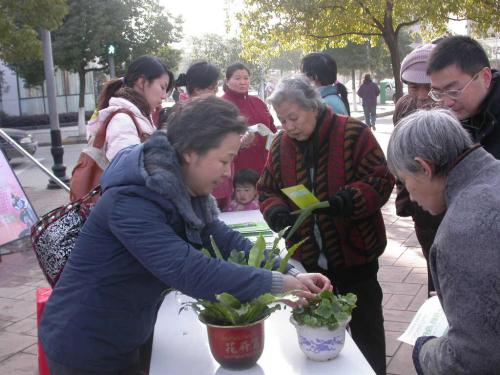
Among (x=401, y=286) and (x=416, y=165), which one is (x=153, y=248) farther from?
(x=401, y=286)

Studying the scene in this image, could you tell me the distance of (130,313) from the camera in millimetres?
1936

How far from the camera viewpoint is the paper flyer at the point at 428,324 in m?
1.82

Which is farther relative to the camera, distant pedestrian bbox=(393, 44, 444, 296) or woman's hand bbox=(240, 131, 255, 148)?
woman's hand bbox=(240, 131, 255, 148)

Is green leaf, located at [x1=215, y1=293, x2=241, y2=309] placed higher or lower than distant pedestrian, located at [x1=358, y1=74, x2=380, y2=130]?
higher

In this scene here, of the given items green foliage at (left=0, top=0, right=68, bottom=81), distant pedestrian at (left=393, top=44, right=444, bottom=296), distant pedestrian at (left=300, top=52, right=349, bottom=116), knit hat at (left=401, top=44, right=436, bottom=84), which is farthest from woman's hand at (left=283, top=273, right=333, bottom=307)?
green foliage at (left=0, top=0, right=68, bottom=81)

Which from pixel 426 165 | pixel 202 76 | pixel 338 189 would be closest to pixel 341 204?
pixel 338 189

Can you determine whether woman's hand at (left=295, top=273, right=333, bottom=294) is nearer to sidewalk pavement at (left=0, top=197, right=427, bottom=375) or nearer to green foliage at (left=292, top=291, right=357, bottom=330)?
green foliage at (left=292, top=291, right=357, bottom=330)

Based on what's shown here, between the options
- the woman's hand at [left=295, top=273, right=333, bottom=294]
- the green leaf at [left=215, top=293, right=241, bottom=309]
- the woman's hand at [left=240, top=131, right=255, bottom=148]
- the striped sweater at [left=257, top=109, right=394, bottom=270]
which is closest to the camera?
the green leaf at [left=215, top=293, right=241, bottom=309]

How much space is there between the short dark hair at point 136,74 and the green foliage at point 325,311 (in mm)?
1827

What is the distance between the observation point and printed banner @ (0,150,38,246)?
5.00 metres

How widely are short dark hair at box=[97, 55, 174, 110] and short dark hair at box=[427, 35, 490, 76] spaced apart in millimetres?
1498

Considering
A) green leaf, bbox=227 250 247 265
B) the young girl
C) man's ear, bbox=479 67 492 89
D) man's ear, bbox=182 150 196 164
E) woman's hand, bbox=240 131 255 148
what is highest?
man's ear, bbox=479 67 492 89

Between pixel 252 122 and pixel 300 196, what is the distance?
235 centimetres

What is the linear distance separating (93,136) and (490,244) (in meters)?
2.30
